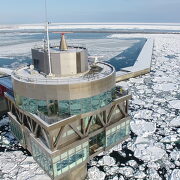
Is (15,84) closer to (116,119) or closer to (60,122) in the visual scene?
(60,122)

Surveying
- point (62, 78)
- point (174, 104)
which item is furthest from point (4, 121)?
point (174, 104)

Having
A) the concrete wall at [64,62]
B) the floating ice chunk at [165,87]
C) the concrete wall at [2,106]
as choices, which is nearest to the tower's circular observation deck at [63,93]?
the concrete wall at [64,62]

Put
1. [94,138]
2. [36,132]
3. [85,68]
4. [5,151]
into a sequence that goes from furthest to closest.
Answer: [5,151] → [94,138] → [85,68] → [36,132]

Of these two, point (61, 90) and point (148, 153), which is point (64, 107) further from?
point (148, 153)

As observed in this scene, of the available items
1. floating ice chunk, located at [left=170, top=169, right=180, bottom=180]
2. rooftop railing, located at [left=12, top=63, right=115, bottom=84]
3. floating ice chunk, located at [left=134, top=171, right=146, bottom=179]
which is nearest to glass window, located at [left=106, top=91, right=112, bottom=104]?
rooftop railing, located at [left=12, top=63, right=115, bottom=84]

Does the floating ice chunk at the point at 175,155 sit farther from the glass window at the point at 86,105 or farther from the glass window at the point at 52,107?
the glass window at the point at 52,107

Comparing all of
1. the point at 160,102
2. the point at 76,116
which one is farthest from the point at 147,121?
the point at 76,116
